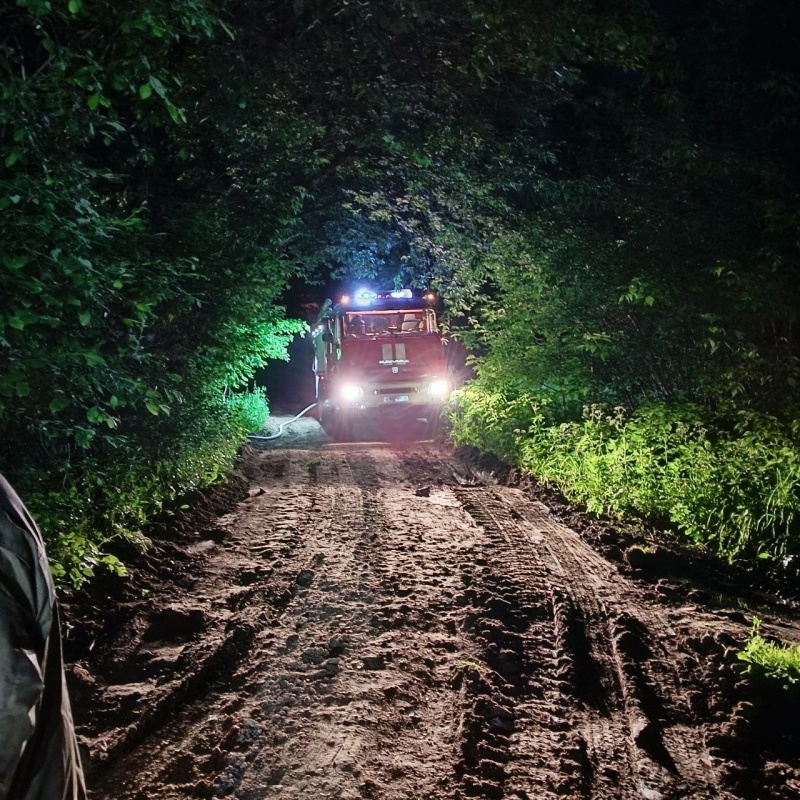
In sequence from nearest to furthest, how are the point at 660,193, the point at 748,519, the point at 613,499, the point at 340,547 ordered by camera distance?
1. the point at 748,519
2. the point at 340,547
3. the point at 613,499
4. the point at 660,193

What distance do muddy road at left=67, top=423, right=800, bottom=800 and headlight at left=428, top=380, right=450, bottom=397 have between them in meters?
8.84

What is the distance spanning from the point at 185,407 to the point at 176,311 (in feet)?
4.71

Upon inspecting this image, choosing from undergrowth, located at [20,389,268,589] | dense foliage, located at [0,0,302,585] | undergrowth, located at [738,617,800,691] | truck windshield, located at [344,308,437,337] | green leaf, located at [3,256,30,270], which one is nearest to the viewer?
green leaf, located at [3,256,30,270]

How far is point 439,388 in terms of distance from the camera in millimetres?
16453

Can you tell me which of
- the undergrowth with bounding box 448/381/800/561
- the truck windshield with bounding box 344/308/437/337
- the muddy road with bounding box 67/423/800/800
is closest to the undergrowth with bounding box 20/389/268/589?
the muddy road with bounding box 67/423/800/800

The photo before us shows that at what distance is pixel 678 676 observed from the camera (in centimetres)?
448

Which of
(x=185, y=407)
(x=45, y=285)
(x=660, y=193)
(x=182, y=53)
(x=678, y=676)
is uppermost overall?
(x=182, y=53)

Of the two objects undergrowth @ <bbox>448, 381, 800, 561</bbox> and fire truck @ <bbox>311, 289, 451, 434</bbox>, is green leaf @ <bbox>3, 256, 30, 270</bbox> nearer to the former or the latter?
undergrowth @ <bbox>448, 381, 800, 561</bbox>

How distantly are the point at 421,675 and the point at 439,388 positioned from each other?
12240 mm

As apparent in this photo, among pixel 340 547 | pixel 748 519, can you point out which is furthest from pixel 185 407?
pixel 748 519

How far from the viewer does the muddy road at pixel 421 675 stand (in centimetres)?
338

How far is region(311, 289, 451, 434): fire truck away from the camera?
16172 millimetres

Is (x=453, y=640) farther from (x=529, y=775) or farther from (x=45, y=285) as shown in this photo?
(x=45, y=285)

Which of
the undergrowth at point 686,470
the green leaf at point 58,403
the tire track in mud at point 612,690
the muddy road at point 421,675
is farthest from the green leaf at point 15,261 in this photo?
the undergrowth at point 686,470
